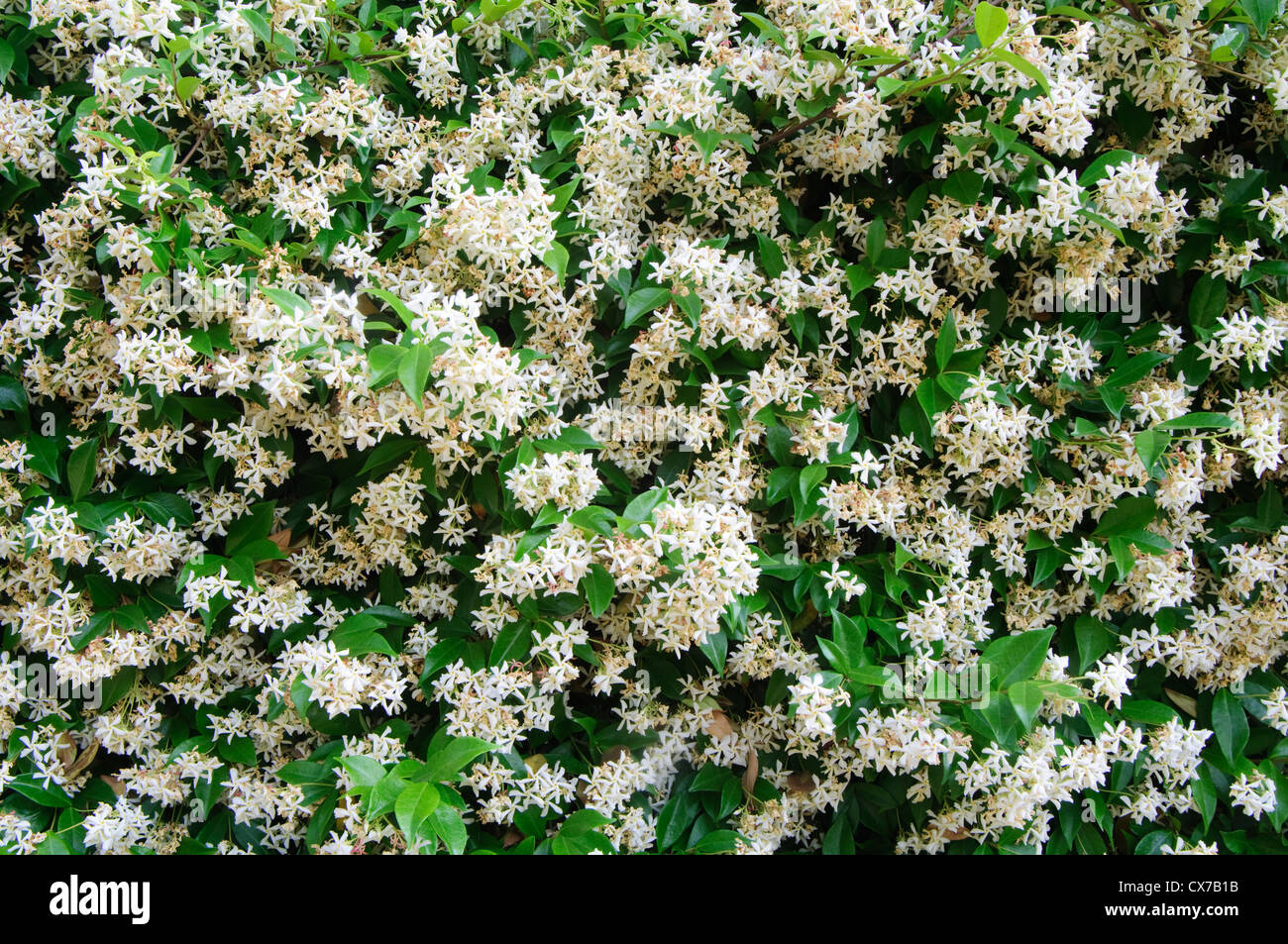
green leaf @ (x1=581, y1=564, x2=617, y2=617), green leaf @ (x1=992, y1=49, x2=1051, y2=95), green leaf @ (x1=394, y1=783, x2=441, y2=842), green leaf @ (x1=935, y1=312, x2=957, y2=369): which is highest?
green leaf @ (x1=992, y1=49, x2=1051, y2=95)

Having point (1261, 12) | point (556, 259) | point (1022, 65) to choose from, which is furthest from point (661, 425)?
point (1261, 12)

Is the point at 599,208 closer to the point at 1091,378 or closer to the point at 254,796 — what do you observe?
the point at 1091,378

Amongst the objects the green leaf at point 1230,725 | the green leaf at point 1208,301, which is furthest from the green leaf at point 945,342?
the green leaf at point 1230,725

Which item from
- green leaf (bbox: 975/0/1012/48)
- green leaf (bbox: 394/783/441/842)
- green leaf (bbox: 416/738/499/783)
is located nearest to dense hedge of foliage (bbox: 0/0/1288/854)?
green leaf (bbox: 975/0/1012/48)

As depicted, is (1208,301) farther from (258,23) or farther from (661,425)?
(258,23)

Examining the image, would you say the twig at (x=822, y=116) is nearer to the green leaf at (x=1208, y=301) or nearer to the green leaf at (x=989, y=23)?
the green leaf at (x=989, y=23)

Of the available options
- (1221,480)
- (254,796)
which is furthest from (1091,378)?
(254,796)

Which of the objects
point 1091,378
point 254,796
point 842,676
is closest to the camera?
point 842,676

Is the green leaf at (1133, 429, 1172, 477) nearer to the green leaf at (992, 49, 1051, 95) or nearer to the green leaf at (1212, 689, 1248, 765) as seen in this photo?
the green leaf at (1212, 689, 1248, 765)
